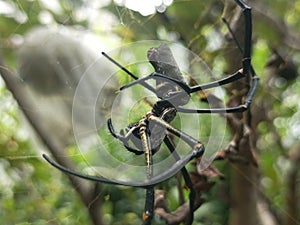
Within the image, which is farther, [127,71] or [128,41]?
[128,41]

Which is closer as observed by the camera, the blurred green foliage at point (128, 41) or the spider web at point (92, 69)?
the spider web at point (92, 69)

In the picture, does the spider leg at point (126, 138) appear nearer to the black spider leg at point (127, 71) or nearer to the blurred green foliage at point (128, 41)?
the black spider leg at point (127, 71)

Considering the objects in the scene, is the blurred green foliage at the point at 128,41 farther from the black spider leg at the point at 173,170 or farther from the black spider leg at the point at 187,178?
the black spider leg at the point at 173,170

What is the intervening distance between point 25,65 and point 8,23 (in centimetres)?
6

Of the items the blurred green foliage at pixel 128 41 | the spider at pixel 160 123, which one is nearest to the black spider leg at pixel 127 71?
the spider at pixel 160 123

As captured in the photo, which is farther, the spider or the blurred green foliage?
the blurred green foliage

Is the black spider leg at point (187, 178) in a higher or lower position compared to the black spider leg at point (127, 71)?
lower

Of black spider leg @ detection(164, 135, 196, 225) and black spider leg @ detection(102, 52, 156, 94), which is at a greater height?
black spider leg @ detection(102, 52, 156, 94)

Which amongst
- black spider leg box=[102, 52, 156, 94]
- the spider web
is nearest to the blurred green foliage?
the spider web

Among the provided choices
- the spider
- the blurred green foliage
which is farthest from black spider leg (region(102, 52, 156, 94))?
the blurred green foliage

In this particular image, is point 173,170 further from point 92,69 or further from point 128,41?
point 128,41

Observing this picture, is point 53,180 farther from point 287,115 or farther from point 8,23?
point 287,115

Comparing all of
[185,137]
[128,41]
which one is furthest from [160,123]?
[128,41]

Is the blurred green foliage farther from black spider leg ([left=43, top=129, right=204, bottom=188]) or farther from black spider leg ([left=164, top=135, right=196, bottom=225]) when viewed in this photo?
black spider leg ([left=43, top=129, right=204, bottom=188])
